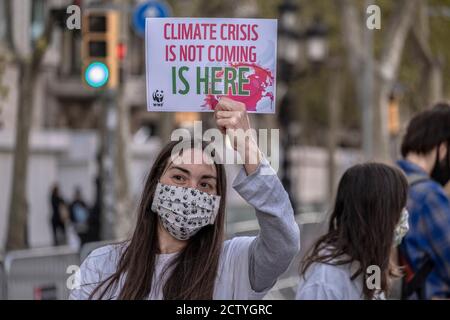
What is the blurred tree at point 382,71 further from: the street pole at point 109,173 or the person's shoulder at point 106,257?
the person's shoulder at point 106,257

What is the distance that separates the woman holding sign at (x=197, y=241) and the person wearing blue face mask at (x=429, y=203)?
168 cm

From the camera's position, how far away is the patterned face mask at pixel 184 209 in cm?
372

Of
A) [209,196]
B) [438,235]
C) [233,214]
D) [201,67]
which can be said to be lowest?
[233,214]

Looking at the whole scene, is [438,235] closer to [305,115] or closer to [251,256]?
[251,256]

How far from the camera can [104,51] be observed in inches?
519

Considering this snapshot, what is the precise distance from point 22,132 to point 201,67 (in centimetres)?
1534

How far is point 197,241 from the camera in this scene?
3863 mm

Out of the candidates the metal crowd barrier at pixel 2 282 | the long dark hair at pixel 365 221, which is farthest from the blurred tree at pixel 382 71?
the long dark hair at pixel 365 221

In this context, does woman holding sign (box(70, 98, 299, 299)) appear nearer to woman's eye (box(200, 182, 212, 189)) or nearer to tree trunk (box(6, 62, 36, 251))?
woman's eye (box(200, 182, 212, 189))

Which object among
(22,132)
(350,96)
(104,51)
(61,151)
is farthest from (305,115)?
(104,51)

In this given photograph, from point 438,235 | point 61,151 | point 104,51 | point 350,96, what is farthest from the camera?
point 350,96

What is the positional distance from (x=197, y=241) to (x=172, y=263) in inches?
5.1

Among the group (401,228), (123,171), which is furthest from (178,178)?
(123,171)

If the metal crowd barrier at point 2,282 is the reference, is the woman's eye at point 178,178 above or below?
above
